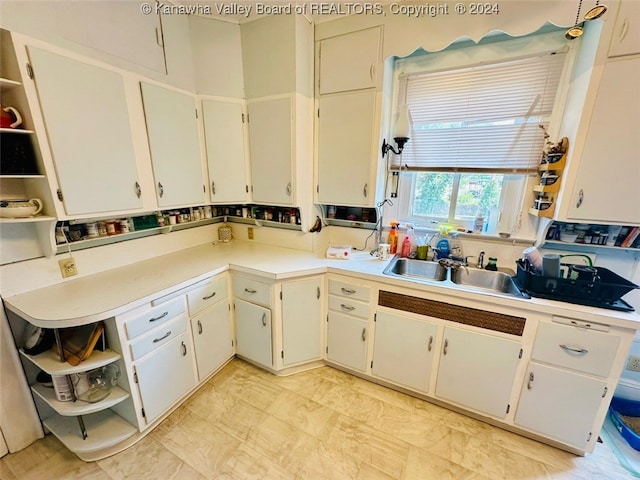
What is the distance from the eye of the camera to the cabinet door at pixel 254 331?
203 cm

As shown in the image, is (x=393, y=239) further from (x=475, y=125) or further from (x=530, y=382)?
(x=530, y=382)

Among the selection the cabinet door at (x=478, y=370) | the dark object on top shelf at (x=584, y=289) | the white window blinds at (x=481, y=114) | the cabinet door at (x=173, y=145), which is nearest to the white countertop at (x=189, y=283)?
the dark object on top shelf at (x=584, y=289)

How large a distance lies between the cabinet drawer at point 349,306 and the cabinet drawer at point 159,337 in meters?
1.06

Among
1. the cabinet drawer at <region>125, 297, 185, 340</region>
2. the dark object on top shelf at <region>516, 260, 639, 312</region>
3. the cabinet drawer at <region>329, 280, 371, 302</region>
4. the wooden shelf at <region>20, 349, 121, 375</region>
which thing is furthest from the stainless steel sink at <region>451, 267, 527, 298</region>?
the wooden shelf at <region>20, 349, 121, 375</region>

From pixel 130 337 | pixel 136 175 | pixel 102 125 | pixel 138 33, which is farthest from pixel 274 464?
pixel 138 33

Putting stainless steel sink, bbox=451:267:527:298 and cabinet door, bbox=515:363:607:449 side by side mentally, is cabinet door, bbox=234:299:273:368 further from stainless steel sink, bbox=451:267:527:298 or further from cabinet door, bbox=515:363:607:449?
cabinet door, bbox=515:363:607:449

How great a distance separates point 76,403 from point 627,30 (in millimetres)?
3489

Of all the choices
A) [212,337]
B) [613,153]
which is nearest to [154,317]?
[212,337]

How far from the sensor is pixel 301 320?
2.06 meters

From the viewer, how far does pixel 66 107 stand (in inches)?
54.6

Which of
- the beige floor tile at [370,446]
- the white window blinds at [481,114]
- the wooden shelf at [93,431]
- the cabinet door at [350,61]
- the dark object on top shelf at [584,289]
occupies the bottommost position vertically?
the beige floor tile at [370,446]

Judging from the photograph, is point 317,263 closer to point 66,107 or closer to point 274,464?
point 274,464

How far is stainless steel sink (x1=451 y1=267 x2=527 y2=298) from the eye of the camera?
73.4 inches

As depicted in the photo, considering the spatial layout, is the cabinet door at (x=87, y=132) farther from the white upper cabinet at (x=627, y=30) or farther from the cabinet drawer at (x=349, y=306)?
the white upper cabinet at (x=627, y=30)
